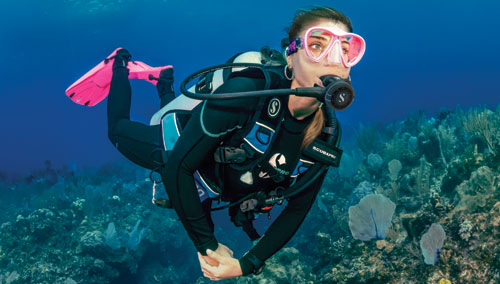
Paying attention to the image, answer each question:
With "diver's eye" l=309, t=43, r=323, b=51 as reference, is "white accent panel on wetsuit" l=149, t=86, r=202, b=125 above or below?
below

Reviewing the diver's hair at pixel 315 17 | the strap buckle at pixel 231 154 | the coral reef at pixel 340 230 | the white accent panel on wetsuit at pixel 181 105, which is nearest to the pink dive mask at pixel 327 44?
the diver's hair at pixel 315 17

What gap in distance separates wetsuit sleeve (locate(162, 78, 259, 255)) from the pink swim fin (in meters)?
2.30

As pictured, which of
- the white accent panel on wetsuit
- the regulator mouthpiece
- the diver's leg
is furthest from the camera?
the diver's leg

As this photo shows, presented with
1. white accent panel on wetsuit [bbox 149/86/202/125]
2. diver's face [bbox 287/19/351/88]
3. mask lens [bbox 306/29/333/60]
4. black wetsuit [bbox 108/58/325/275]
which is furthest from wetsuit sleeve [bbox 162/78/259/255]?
white accent panel on wetsuit [bbox 149/86/202/125]

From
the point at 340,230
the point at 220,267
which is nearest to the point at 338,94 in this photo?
the point at 220,267

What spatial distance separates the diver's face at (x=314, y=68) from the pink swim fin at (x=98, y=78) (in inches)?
103

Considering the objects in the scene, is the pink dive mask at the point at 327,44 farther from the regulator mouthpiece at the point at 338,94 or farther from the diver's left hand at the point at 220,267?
the diver's left hand at the point at 220,267

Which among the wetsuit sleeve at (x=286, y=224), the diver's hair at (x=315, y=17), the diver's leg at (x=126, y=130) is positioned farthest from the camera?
the diver's leg at (x=126, y=130)

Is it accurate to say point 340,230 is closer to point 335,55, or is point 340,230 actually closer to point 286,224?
point 286,224

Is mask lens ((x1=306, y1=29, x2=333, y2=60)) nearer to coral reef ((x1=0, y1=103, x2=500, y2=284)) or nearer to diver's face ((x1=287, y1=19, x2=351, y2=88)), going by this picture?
diver's face ((x1=287, y1=19, x2=351, y2=88))

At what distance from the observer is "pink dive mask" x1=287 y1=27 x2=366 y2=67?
1852mm

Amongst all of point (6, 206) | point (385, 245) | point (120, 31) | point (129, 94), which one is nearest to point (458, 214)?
point (385, 245)

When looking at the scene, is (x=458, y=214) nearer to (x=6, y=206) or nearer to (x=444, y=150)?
(x=444, y=150)

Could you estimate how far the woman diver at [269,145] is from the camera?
74.1 inches
